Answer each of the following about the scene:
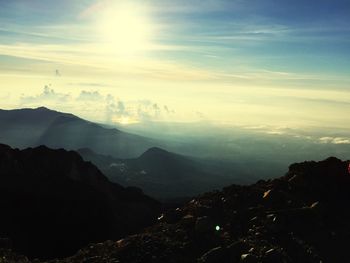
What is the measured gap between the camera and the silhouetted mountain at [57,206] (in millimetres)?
93375

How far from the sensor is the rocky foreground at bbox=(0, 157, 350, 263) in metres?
37.5

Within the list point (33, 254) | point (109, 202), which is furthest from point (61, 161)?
point (33, 254)

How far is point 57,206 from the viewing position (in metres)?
110

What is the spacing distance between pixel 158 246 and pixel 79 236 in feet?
209

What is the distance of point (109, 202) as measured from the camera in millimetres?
123250

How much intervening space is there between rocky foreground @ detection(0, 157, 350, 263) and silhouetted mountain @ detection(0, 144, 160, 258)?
45.1 m

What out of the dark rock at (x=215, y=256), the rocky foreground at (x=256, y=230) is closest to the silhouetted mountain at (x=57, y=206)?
the rocky foreground at (x=256, y=230)

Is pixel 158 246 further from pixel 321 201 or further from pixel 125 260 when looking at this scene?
pixel 321 201

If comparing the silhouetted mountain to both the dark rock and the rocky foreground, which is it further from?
the dark rock

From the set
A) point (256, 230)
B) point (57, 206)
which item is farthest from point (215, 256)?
point (57, 206)

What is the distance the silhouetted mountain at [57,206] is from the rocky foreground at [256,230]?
45.1m

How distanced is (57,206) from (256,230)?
78.2 metres

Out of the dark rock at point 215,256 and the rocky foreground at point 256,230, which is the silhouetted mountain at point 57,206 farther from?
the dark rock at point 215,256

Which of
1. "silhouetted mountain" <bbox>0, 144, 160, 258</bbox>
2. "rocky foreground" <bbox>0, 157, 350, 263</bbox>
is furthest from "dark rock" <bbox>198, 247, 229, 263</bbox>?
"silhouetted mountain" <bbox>0, 144, 160, 258</bbox>
